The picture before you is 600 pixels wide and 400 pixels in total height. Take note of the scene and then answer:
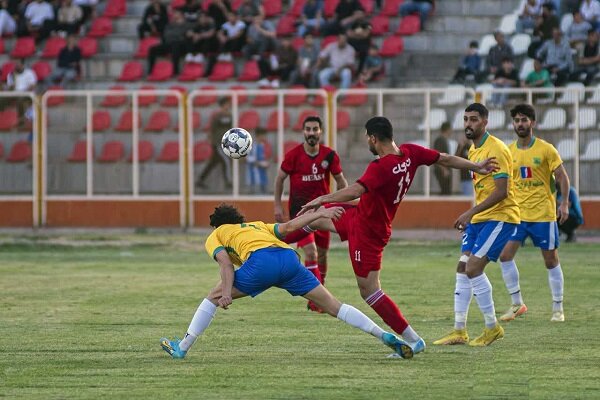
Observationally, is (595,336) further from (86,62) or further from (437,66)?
(86,62)

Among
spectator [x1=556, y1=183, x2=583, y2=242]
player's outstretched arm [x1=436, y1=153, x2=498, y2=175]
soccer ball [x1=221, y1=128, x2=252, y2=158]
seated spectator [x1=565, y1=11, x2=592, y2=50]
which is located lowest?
spectator [x1=556, y1=183, x2=583, y2=242]

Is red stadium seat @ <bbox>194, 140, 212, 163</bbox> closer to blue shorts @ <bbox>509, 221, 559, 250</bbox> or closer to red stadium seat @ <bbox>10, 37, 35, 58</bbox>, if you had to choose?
red stadium seat @ <bbox>10, 37, 35, 58</bbox>

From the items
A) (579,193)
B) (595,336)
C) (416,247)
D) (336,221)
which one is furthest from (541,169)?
(579,193)

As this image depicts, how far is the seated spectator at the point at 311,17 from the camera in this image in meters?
31.8

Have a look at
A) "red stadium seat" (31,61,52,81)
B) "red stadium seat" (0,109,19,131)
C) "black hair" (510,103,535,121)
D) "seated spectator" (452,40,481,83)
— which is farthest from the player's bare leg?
"red stadium seat" (31,61,52,81)

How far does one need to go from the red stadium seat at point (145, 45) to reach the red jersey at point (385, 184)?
22.4m

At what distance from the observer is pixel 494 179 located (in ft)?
38.6

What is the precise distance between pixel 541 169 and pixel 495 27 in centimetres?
1811

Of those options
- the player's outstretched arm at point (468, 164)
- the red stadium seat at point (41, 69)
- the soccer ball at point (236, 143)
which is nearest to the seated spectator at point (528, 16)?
the red stadium seat at point (41, 69)

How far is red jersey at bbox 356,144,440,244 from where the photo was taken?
10602 mm

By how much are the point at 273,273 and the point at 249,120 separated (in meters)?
16.2

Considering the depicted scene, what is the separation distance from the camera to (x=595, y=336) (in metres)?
12.1

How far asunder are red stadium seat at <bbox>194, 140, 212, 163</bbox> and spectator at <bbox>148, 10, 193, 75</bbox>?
531cm

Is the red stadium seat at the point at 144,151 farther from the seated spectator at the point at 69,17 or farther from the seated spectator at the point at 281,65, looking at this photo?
the seated spectator at the point at 69,17
